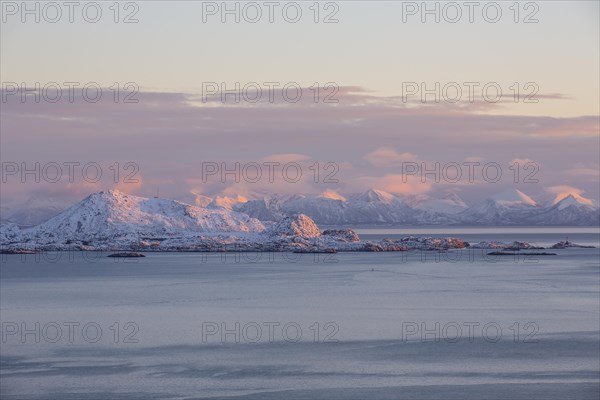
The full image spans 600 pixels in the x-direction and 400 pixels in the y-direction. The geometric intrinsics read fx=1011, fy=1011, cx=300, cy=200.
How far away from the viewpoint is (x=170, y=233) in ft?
552

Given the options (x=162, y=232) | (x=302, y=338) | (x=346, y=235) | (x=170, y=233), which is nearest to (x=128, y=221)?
(x=162, y=232)

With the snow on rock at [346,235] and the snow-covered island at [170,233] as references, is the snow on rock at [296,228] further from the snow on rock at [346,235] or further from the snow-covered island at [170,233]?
the snow on rock at [346,235]

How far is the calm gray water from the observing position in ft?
99.7

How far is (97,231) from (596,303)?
380ft

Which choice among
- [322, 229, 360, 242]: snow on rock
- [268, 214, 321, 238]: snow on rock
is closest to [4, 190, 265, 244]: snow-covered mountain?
[268, 214, 321, 238]: snow on rock

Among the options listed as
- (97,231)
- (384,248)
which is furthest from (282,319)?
(97,231)

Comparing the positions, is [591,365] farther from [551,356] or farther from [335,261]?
[335,261]

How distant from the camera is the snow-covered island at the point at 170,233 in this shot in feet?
499

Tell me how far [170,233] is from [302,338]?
128738mm

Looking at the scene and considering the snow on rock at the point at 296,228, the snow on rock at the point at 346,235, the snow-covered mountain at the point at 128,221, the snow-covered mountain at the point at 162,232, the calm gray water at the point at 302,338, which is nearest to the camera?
the calm gray water at the point at 302,338

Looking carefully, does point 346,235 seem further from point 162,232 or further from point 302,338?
point 302,338

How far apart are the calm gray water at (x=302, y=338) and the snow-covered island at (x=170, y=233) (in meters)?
69.6

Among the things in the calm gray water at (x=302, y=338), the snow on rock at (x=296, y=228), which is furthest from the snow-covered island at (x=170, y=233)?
the calm gray water at (x=302, y=338)

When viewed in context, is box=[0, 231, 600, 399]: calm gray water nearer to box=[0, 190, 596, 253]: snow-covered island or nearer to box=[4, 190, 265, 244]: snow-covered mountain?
box=[0, 190, 596, 253]: snow-covered island
